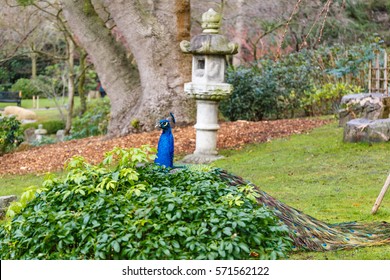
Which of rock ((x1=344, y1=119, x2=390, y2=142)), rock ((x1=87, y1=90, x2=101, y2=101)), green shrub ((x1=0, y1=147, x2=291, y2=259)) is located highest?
rock ((x1=87, y1=90, x2=101, y2=101))

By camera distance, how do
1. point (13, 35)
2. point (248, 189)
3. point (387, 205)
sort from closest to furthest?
point (248, 189), point (387, 205), point (13, 35)

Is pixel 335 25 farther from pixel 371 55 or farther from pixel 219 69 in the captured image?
pixel 219 69

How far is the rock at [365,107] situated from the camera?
12523 millimetres

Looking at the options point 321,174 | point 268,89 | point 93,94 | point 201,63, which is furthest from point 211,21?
point 93,94

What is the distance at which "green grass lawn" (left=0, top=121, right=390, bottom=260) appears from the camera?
7.98 metres

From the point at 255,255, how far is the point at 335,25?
20.5 meters

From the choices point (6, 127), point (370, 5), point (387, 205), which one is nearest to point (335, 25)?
point (370, 5)

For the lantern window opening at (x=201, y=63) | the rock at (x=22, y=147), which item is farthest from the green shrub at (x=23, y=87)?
the lantern window opening at (x=201, y=63)

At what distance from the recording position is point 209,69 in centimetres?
1133

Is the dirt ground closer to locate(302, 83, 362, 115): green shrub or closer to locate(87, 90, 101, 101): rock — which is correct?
locate(302, 83, 362, 115): green shrub

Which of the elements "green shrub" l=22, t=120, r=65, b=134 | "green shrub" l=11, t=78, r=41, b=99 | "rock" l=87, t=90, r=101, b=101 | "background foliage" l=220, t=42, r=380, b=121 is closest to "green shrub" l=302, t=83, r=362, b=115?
"background foliage" l=220, t=42, r=380, b=121

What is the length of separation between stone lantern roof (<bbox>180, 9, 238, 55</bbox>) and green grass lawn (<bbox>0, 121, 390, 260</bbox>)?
5.60ft

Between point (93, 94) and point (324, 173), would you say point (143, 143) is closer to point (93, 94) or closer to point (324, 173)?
point (324, 173)

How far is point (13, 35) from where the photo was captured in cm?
2197
